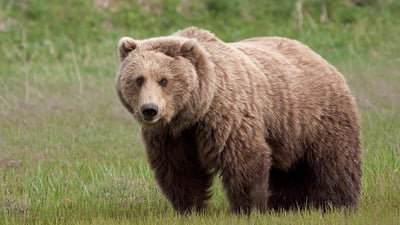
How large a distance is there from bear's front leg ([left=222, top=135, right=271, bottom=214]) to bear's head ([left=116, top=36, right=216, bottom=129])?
18.0 inches

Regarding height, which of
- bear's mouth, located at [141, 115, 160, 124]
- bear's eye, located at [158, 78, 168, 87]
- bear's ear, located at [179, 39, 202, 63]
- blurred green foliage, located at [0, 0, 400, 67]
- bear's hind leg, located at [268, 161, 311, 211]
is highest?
bear's ear, located at [179, 39, 202, 63]

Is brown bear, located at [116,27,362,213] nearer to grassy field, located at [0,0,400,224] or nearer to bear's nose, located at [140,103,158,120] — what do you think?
bear's nose, located at [140,103,158,120]

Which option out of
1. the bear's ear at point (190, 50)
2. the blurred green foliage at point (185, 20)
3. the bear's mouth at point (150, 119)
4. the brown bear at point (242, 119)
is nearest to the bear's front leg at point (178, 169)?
the brown bear at point (242, 119)

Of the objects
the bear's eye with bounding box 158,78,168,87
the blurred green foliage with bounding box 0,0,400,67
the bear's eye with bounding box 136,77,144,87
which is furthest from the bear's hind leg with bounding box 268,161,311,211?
the blurred green foliage with bounding box 0,0,400,67

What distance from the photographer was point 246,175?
6.92 meters

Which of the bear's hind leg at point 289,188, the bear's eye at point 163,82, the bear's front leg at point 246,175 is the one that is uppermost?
the bear's eye at point 163,82

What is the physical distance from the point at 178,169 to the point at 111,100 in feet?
21.6

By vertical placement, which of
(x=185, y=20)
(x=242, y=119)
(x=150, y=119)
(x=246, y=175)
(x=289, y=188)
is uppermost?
(x=150, y=119)

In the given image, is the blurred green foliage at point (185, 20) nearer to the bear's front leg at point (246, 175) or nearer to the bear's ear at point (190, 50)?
the bear's front leg at point (246, 175)

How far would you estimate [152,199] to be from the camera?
26.1ft

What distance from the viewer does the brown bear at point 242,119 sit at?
22.0 ft

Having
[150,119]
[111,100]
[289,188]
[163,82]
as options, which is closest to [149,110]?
[150,119]

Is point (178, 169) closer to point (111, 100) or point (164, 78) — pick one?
point (164, 78)

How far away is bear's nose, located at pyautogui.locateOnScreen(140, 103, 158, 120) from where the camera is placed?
6.40 m
